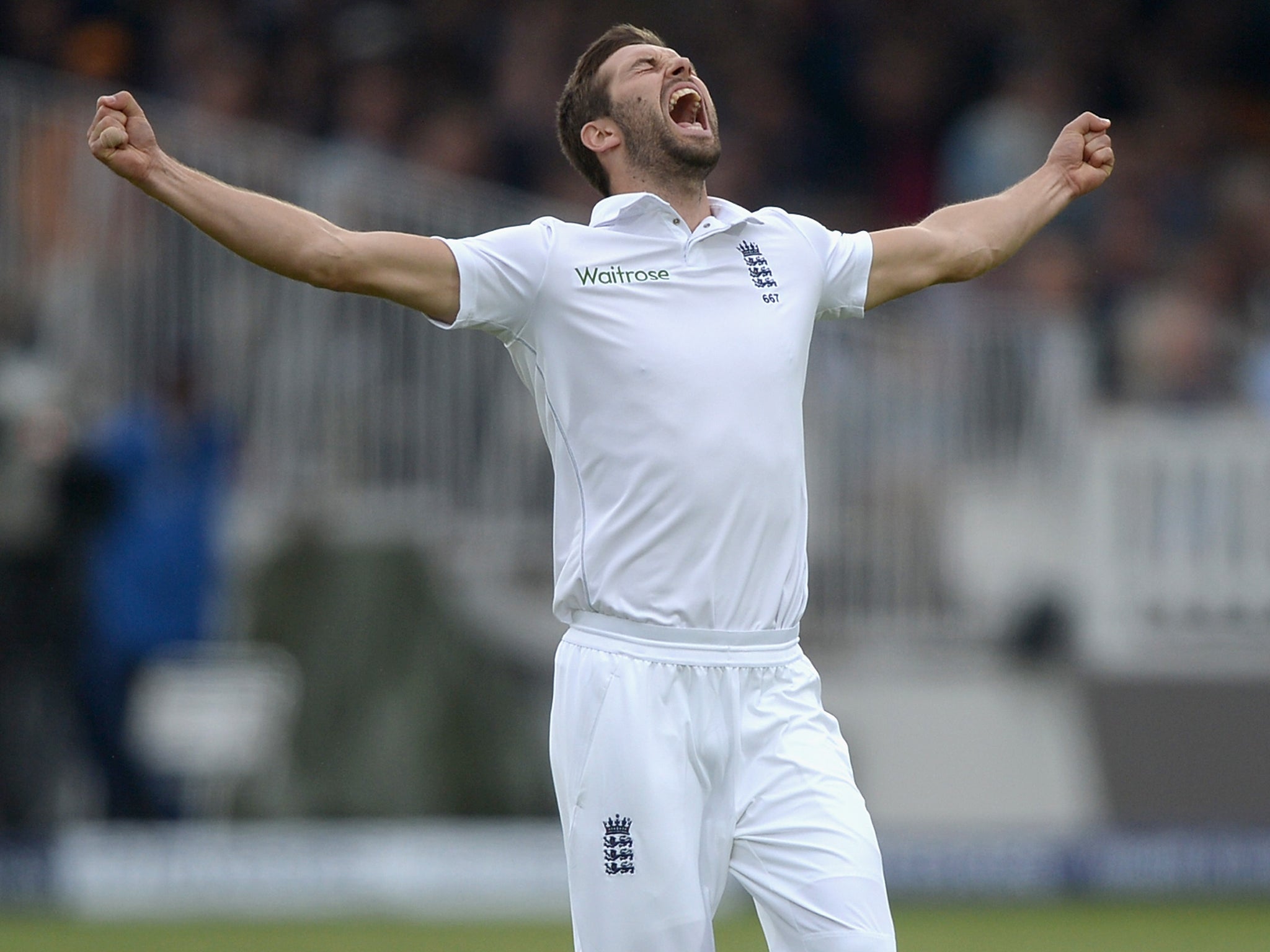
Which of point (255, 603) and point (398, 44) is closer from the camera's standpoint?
point (255, 603)

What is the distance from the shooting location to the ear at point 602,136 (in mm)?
5105

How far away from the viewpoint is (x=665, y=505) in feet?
15.6

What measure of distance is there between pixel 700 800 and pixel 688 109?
160 centimetres

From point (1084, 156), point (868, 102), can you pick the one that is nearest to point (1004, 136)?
point (868, 102)

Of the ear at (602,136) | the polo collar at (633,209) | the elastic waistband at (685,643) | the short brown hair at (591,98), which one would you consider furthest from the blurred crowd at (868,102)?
the elastic waistband at (685,643)

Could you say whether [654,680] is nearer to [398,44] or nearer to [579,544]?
[579,544]

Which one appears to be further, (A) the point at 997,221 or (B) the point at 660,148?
(A) the point at 997,221

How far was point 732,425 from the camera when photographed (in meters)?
4.78

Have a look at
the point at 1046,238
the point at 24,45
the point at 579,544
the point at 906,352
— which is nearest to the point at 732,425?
the point at 579,544

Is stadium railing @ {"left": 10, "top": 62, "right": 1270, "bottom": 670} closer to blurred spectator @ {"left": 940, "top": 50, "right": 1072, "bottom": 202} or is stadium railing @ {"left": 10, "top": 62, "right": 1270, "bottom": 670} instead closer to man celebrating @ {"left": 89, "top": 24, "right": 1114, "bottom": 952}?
blurred spectator @ {"left": 940, "top": 50, "right": 1072, "bottom": 202}

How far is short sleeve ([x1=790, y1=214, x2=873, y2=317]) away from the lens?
5156 millimetres

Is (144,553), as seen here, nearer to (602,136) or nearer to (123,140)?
(602,136)

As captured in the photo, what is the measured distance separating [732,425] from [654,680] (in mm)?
585

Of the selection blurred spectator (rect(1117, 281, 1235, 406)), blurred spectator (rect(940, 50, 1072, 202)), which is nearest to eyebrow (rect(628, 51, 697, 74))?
blurred spectator (rect(1117, 281, 1235, 406))
